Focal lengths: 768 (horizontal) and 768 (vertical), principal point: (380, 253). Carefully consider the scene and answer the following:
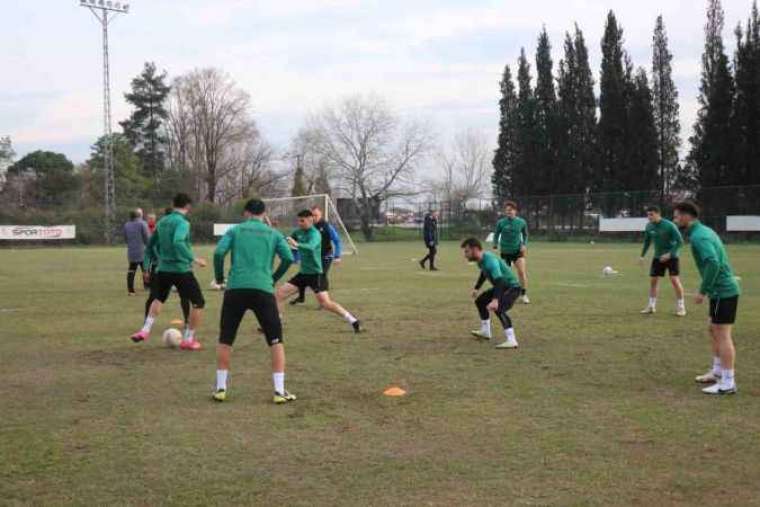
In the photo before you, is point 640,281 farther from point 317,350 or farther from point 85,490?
point 85,490

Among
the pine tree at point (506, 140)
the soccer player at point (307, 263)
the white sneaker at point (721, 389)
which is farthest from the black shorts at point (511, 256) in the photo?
the pine tree at point (506, 140)

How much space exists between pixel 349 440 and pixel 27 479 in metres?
2.34

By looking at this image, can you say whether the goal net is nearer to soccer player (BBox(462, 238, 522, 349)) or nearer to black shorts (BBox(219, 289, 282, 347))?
soccer player (BBox(462, 238, 522, 349))

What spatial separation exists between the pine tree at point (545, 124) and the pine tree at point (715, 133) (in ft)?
36.3

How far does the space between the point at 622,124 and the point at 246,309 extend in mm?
56116

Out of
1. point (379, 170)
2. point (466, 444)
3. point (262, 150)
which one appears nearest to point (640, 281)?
point (466, 444)

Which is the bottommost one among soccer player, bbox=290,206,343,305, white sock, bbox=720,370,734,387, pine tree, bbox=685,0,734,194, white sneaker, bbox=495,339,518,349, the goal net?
white sneaker, bbox=495,339,518,349

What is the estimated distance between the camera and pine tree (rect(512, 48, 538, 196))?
211 feet

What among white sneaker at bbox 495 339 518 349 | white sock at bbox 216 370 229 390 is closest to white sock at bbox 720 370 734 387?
white sneaker at bbox 495 339 518 349

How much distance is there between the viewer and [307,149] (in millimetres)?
72188

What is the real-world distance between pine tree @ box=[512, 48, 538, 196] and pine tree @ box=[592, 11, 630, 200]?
592cm

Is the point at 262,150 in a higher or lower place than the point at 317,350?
higher

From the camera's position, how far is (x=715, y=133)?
53.0 metres

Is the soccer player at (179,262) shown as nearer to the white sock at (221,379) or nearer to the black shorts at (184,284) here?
the black shorts at (184,284)
